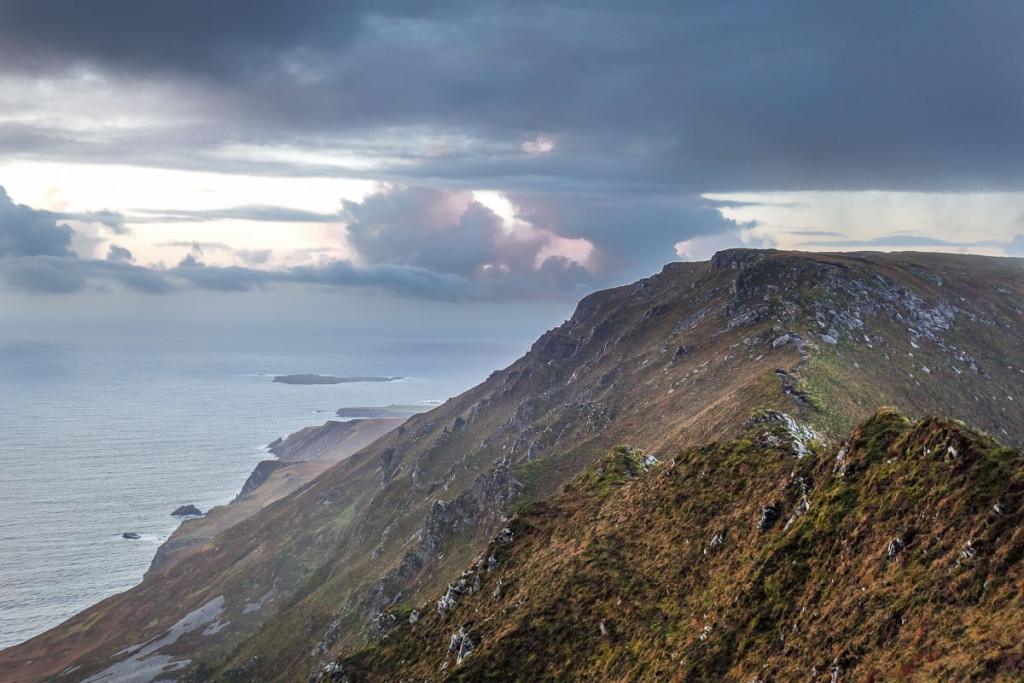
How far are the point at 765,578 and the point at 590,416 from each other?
89084 mm

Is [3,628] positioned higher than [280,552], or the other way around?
[280,552]

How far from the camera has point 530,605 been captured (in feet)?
146

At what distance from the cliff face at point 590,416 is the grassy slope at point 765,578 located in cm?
2200

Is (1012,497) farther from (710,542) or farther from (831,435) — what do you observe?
(831,435)

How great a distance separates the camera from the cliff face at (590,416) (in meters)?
89.2

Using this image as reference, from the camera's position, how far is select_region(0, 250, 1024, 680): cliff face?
293 ft

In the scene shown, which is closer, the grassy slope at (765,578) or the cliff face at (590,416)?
the grassy slope at (765,578)

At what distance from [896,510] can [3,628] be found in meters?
204

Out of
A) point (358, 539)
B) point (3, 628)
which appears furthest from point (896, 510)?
point (3, 628)

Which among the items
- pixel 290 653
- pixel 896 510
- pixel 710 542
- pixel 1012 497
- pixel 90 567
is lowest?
pixel 90 567

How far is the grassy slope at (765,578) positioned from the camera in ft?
79.5

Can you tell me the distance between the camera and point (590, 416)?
400ft

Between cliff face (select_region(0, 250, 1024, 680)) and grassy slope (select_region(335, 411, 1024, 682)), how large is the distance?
22.0 metres

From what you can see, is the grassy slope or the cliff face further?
the cliff face
